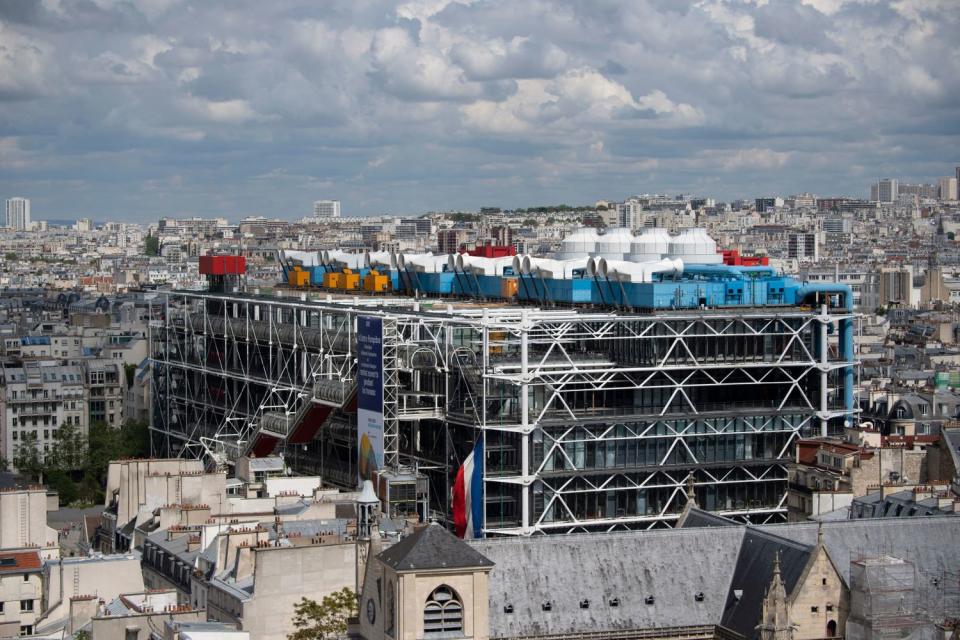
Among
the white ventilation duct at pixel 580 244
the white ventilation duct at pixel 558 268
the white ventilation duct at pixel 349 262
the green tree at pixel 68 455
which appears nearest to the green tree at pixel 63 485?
the green tree at pixel 68 455

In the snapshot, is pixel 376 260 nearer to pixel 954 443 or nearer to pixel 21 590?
pixel 954 443

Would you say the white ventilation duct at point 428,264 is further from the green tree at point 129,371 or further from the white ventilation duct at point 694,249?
the green tree at point 129,371

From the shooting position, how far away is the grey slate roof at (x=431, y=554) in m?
50.9

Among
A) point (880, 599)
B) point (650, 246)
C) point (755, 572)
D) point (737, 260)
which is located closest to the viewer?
point (880, 599)

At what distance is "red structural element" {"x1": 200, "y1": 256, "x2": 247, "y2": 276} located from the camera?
Result: 140000 mm

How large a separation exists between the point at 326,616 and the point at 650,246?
6467 cm

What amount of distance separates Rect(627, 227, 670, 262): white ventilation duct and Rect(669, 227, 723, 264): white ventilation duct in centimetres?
98

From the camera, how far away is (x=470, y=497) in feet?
292

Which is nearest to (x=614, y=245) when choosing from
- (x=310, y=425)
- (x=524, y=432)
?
(x=310, y=425)

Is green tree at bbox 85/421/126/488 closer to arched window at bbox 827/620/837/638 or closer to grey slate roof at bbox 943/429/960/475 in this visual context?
grey slate roof at bbox 943/429/960/475

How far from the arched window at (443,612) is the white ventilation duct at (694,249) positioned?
65.7 meters

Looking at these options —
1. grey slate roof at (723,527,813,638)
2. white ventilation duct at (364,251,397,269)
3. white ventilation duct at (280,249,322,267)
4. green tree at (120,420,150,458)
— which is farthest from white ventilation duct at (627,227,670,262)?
grey slate roof at (723,527,813,638)

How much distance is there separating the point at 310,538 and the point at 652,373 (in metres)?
31.3

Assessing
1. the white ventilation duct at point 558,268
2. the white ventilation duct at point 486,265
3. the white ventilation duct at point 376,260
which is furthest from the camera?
the white ventilation duct at point 376,260
